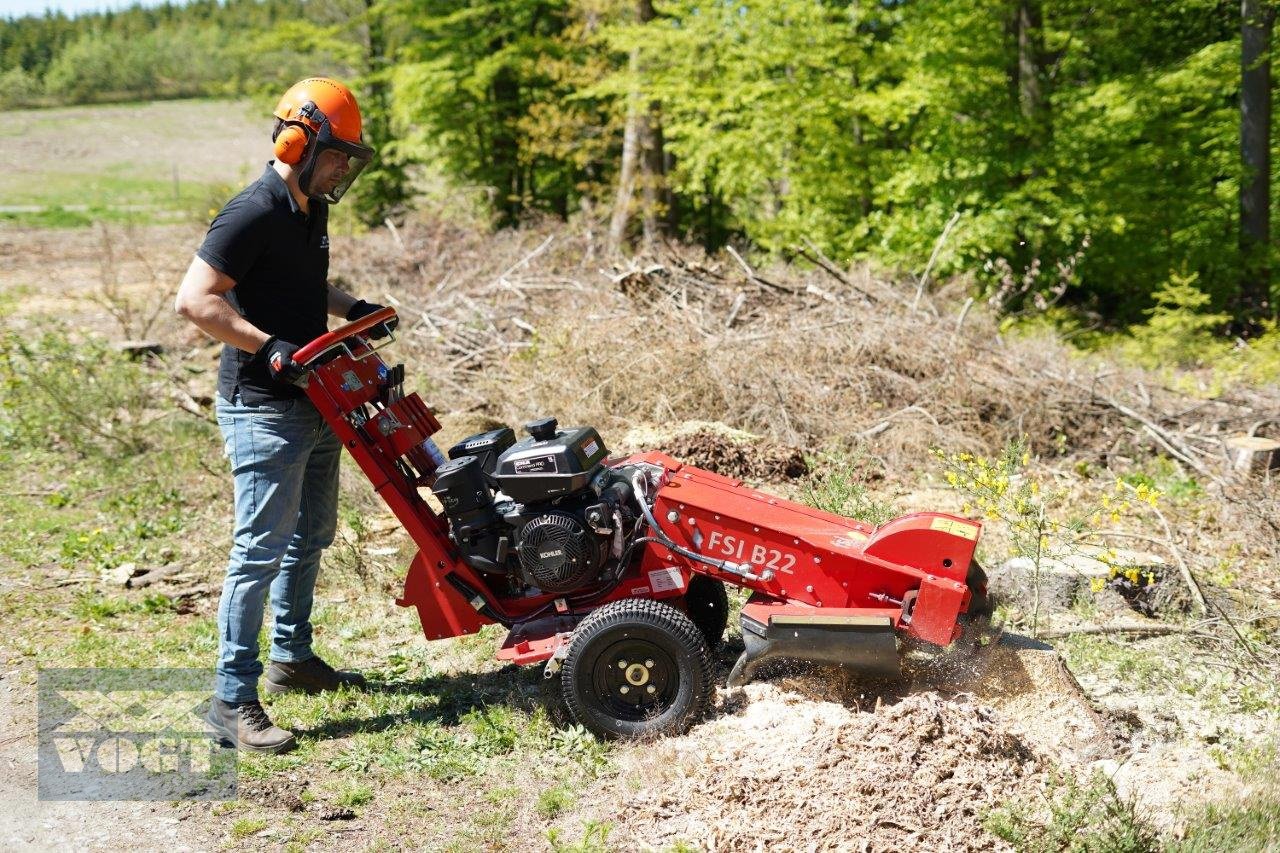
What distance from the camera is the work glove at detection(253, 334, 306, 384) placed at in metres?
4.09

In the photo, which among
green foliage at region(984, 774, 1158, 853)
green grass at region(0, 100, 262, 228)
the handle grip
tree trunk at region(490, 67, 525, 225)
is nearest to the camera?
green foliage at region(984, 774, 1158, 853)

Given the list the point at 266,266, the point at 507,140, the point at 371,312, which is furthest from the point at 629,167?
the point at 266,266

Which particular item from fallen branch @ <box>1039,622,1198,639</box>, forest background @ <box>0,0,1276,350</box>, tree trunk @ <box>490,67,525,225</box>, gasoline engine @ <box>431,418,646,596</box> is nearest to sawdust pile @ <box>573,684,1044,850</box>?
gasoline engine @ <box>431,418,646,596</box>

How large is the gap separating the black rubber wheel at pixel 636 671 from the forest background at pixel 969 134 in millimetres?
7692

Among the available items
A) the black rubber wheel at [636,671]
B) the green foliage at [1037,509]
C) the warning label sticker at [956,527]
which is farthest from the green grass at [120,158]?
the warning label sticker at [956,527]

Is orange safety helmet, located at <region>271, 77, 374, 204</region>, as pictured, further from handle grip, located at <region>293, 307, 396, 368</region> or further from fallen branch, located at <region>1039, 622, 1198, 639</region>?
fallen branch, located at <region>1039, 622, 1198, 639</region>

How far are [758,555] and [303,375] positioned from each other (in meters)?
1.91

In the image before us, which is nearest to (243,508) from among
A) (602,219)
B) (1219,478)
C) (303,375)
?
(303,375)

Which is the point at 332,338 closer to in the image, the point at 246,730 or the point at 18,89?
the point at 246,730

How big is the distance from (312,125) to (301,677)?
7.91 feet

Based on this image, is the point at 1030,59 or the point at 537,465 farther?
the point at 1030,59

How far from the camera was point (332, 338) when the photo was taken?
4199 mm

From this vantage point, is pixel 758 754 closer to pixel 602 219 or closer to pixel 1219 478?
pixel 1219 478

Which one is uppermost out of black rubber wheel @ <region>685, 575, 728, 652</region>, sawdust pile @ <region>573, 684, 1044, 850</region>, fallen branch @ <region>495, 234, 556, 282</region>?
fallen branch @ <region>495, 234, 556, 282</region>
